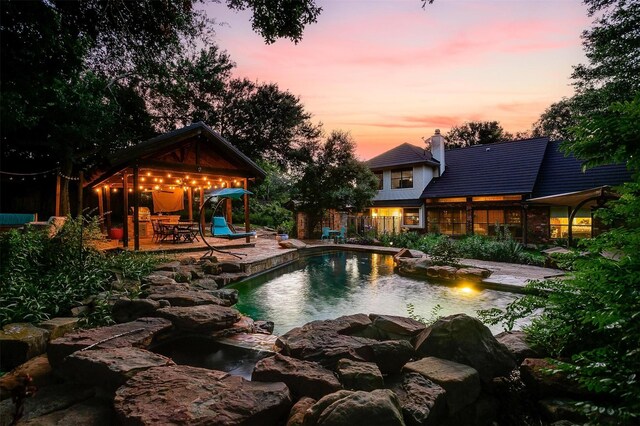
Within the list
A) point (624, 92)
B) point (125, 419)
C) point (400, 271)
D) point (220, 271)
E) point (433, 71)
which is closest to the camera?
point (125, 419)

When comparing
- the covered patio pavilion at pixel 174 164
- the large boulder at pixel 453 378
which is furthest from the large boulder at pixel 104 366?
the covered patio pavilion at pixel 174 164

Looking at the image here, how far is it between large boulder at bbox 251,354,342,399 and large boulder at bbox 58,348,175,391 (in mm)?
864

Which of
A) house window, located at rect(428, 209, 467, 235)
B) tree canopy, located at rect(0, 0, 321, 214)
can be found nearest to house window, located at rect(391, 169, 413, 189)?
house window, located at rect(428, 209, 467, 235)

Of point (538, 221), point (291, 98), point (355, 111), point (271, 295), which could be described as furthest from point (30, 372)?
point (291, 98)

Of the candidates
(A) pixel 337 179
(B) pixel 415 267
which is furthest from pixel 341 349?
(A) pixel 337 179

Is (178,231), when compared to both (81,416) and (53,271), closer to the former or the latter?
(53,271)

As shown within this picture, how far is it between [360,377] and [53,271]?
198 inches

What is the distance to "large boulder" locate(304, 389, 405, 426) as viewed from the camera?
178 centimetres

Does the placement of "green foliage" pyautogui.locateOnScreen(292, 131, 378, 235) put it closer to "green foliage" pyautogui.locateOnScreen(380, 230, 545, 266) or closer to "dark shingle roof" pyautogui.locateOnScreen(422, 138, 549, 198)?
"dark shingle roof" pyautogui.locateOnScreen(422, 138, 549, 198)

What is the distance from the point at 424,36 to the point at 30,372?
8267 millimetres

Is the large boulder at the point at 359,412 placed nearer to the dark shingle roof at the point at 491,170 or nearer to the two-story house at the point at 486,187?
the two-story house at the point at 486,187

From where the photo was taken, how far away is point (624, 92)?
12039 mm

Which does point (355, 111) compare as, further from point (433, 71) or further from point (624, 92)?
point (624, 92)

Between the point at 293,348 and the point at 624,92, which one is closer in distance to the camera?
the point at 293,348
